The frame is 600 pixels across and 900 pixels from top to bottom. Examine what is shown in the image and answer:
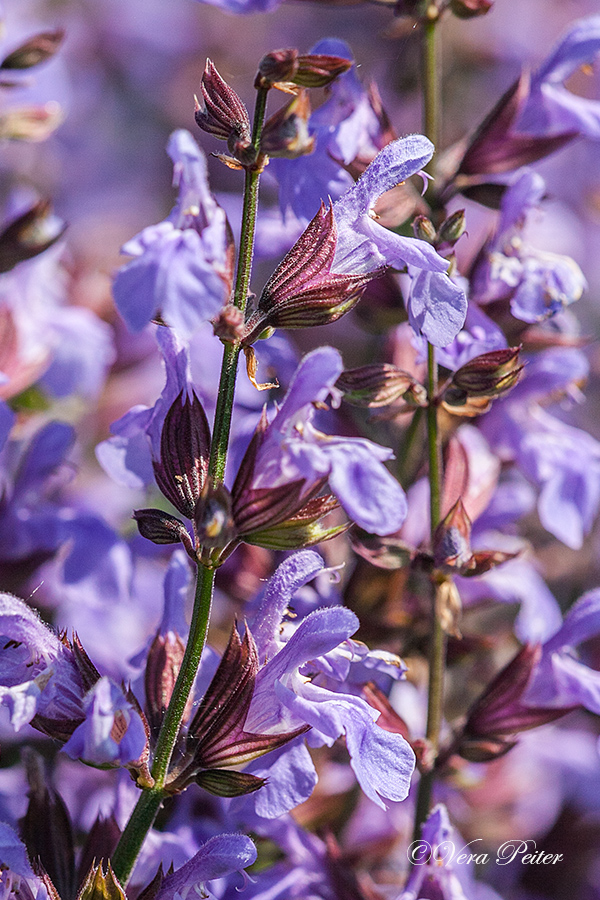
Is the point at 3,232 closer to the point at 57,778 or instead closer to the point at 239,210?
the point at 239,210

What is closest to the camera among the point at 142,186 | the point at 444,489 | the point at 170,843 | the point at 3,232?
the point at 170,843

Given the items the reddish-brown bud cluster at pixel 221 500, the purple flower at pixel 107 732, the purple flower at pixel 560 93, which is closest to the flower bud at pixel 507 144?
the purple flower at pixel 560 93

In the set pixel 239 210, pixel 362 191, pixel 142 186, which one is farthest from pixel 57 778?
pixel 142 186

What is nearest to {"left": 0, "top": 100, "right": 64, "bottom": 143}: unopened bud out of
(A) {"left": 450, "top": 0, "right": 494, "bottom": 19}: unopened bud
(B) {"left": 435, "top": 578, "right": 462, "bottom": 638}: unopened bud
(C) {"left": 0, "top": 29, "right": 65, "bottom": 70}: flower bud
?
(C) {"left": 0, "top": 29, "right": 65, "bottom": 70}: flower bud

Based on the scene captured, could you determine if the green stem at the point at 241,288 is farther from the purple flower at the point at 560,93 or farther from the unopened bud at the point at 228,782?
the purple flower at the point at 560,93

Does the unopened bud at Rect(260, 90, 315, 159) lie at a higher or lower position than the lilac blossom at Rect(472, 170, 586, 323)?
higher

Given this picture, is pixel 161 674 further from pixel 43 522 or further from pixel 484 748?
pixel 43 522

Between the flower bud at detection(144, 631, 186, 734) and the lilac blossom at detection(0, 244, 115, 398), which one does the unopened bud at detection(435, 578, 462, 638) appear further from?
the lilac blossom at detection(0, 244, 115, 398)
